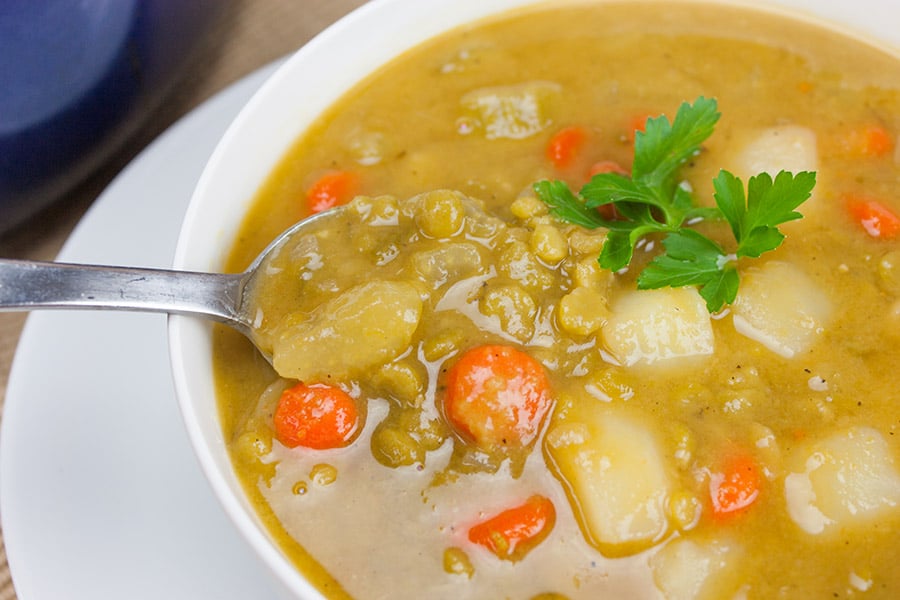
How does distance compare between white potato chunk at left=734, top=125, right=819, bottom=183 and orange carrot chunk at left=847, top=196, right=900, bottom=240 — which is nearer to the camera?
orange carrot chunk at left=847, top=196, right=900, bottom=240

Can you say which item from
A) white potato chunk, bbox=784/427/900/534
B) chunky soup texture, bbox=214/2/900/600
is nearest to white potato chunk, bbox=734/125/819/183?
chunky soup texture, bbox=214/2/900/600

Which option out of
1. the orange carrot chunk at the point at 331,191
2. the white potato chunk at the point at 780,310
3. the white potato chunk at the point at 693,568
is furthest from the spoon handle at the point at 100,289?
the white potato chunk at the point at 780,310

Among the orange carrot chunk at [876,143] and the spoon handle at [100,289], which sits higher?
the orange carrot chunk at [876,143]

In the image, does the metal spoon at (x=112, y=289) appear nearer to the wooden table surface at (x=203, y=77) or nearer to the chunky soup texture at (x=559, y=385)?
the chunky soup texture at (x=559, y=385)

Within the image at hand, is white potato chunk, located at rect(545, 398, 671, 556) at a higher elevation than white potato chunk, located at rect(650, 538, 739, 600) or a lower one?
higher

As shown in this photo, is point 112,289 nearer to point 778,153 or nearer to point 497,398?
point 497,398

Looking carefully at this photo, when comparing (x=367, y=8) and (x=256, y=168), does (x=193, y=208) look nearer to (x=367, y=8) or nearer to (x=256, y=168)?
(x=256, y=168)

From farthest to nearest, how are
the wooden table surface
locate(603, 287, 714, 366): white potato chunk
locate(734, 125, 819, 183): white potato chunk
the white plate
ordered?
the wooden table surface, locate(734, 125, 819, 183): white potato chunk, the white plate, locate(603, 287, 714, 366): white potato chunk

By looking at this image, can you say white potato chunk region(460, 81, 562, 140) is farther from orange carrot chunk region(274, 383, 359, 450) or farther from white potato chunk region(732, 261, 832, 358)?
orange carrot chunk region(274, 383, 359, 450)
